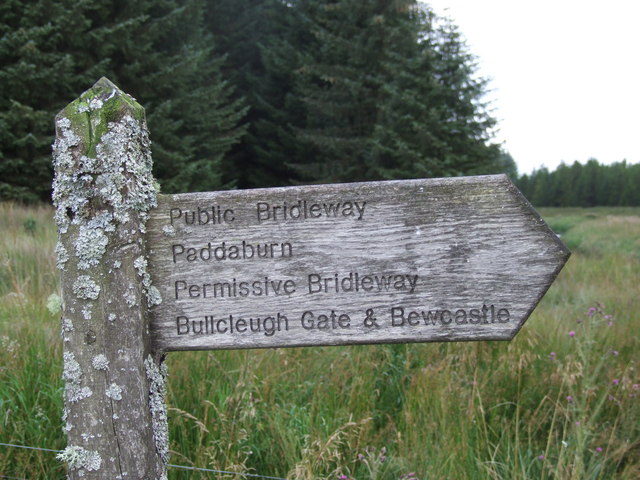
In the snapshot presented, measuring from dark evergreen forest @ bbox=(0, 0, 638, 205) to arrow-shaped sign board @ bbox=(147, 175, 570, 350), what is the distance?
1075 centimetres

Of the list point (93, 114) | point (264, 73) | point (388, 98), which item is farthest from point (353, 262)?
point (264, 73)

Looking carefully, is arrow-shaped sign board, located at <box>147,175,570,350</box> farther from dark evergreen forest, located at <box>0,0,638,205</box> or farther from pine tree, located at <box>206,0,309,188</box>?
pine tree, located at <box>206,0,309,188</box>

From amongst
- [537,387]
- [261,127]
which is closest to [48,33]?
[261,127]

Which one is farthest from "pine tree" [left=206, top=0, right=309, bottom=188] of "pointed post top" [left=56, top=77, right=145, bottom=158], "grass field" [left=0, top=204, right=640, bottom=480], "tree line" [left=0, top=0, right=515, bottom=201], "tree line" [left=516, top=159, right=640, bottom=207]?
"pointed post top" [left=56, top=77, right=145, bottom=158]

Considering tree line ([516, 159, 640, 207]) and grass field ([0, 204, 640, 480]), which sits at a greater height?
tree line ([516, 159, 640, 207])

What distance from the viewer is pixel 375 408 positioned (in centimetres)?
288

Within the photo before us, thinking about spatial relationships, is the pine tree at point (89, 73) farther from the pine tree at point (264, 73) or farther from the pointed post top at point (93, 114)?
the pointed post top at point (93, 114)

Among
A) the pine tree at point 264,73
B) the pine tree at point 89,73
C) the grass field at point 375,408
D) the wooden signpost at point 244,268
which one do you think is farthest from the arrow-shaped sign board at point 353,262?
the pine tree at point 264,73

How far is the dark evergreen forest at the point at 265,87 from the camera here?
11.5m

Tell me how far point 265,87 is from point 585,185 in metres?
12.5

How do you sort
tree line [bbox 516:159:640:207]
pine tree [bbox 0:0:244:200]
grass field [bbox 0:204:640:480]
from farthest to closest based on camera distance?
tree line [bbox 516:159:640:207] < pine tree [bbox 0:0:244:200] < grass field [bbox 0:204:640:480]

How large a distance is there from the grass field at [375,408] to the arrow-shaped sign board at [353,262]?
651mm

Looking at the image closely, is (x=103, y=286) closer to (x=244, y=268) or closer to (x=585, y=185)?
(x=244, y=268)

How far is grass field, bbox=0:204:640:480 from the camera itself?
7.09 feet
